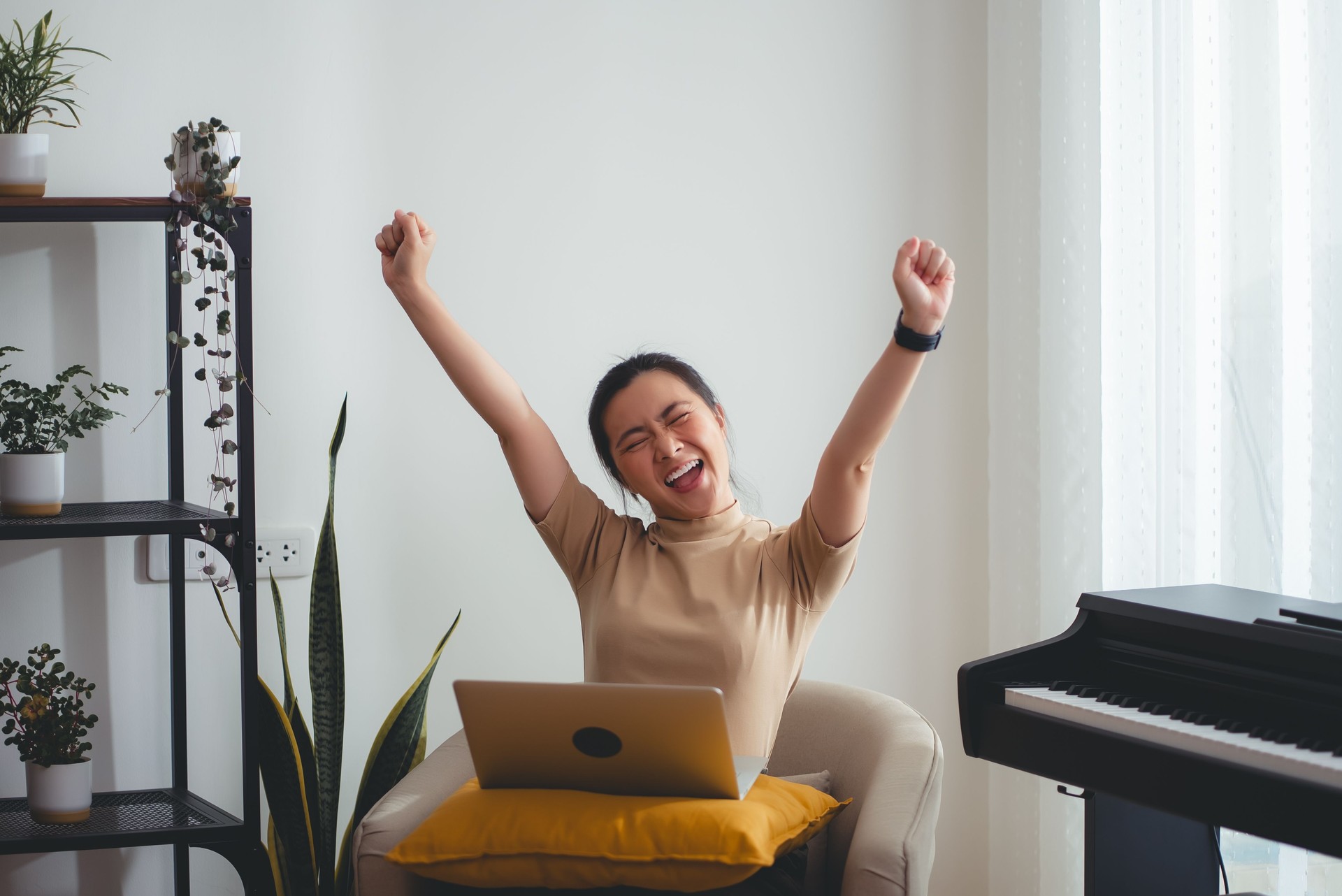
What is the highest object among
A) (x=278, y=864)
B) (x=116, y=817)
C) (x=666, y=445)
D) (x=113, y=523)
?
(x=666, y=445)

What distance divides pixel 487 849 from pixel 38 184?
1.35 meters

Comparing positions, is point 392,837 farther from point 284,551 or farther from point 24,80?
point 24,80

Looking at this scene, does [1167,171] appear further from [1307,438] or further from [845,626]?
[845,626]

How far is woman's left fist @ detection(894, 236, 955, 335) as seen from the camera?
1.34 meters

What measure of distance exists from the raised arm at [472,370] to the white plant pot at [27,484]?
2.29ft

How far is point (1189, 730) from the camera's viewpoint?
1.26 meters

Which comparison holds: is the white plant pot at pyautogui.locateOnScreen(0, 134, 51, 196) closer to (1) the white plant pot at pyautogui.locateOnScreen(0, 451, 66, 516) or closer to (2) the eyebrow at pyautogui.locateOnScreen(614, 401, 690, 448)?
(1) the white plant pot at pyautogui.locateOnScreen(0, 451, 66, 516)

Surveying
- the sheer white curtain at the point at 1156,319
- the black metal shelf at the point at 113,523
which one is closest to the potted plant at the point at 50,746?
the black metal shelf at the point at 113,523

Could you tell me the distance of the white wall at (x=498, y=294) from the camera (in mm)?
2094

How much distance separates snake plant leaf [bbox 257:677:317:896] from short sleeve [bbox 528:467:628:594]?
58 centimetres

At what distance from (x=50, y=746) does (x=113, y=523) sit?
0.40 metres

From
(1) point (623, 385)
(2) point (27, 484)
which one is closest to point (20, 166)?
(2) point (27, 484)

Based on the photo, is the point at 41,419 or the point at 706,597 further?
the point at 41,419

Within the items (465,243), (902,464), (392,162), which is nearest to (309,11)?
(392,162)
